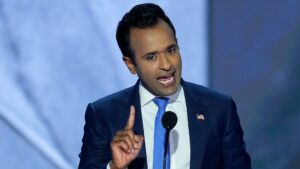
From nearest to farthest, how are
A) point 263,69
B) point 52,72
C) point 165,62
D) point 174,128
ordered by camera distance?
point 165,62 → point 174,128 → point 52,72 → point 263,69

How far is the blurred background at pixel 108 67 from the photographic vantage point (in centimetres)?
241

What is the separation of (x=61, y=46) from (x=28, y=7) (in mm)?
202

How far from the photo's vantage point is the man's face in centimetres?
166

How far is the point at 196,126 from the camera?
5.66 feet

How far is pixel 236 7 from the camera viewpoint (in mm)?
2641

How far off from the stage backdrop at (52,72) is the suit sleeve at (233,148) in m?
0.86

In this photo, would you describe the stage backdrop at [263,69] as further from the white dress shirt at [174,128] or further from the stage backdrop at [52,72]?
the white dress shirt at [174,128]

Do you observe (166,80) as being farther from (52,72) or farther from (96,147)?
(52,72)

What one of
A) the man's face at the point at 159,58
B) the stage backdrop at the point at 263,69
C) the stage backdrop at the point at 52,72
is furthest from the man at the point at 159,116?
the stage backdrop at the point at 263,69

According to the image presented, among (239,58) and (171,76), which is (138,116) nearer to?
(171,76)

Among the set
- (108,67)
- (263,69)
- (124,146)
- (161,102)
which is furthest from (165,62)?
(263,69)

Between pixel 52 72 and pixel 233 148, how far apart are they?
97 centimetres

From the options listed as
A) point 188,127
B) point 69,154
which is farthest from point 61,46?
point 188,127

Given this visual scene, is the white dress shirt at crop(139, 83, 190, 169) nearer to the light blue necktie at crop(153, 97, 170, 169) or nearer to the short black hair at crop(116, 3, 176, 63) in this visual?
the light blue necktie at crop(153, 97, 170, 169)
